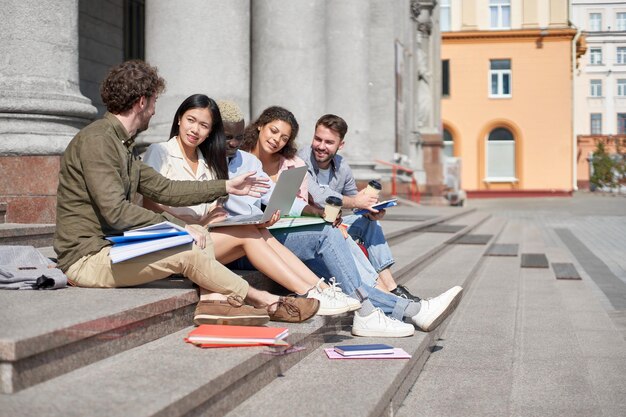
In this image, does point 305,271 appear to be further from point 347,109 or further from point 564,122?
point 564,122

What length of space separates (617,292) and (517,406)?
14.3ft

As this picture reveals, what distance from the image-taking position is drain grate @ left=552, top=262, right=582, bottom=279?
865cm

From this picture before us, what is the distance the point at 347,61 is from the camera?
494 inches

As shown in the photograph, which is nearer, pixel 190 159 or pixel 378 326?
pixel 378 326

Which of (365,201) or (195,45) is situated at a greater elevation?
(195,45)

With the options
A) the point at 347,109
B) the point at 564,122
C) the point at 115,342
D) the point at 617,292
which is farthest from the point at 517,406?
the point at 564,122

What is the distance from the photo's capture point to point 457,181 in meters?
28.8

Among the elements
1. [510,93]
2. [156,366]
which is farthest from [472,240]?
[510,93]

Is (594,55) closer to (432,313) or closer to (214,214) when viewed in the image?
(432,313)

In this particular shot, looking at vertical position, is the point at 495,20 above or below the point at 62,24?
above

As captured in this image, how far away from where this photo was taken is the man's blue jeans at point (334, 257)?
16.0 ft

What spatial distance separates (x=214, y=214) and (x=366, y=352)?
1.29 metres

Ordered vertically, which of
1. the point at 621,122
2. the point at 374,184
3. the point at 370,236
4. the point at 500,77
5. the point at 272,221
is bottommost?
the point at 370,236

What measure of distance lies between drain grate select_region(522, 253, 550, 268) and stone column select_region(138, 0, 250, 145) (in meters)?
3.92
